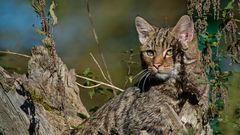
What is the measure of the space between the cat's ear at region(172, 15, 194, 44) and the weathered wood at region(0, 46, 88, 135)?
1092 millimetres

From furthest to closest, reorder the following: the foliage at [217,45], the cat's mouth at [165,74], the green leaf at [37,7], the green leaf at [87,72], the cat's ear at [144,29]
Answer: the green leaf at [87,72] → the cat's ear at [144,29] → the cat's mouth at [165,74] → the foliage at [217,45] → the green leaf at [37,7]

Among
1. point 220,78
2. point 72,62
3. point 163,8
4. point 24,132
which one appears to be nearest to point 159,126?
point 220,78

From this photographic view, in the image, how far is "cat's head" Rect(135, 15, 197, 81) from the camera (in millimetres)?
7324

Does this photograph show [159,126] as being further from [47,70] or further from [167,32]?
[47,70]

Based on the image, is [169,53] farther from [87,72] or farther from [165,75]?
[87,72]

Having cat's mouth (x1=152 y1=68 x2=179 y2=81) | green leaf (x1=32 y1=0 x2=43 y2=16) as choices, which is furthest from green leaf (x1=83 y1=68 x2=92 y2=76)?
green leaf (x1=32 y1=0 x2=43 y2=16)

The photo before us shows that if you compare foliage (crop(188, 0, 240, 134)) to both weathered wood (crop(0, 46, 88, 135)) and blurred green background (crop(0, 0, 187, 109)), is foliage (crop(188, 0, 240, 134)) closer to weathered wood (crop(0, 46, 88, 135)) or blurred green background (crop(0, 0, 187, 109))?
weathered wood (crop(0, 46, 88, 135))

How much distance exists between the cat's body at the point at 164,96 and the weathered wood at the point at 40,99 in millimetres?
363

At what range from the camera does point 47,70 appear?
8.02m

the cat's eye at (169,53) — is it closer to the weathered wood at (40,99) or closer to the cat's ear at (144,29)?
the cat's ear at (144,29)

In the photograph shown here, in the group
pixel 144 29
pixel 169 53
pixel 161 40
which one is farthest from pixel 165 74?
pixel 144 29

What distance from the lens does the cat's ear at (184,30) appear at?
24.5ft

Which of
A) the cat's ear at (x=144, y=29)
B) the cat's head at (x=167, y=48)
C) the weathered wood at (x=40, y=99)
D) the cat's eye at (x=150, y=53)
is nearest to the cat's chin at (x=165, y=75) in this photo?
the cat's head at (x=167, y=48)

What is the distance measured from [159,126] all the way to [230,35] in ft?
3.17
